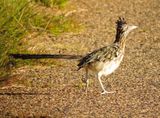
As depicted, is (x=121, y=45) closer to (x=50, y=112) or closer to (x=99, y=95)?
(x=99, y=95)

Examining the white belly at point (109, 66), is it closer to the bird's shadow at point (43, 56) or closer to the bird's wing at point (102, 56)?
the bird's wing at point (102, 56)

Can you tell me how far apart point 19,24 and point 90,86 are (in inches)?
65.8

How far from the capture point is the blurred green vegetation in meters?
9.02

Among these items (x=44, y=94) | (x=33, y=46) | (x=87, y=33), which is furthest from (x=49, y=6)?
(x=44, y=94)

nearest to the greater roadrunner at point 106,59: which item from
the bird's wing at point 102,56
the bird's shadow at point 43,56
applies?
the bird's wing at point 102,56

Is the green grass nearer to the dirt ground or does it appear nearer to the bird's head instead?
the dirt ground

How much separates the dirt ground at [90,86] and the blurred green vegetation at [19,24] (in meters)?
0.27

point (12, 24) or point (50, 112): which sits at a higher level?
point (12, 24)

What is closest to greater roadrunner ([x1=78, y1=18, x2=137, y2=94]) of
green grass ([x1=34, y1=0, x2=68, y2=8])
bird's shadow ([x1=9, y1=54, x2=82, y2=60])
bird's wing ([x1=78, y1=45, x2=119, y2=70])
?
bird's wing ([x1=78, y1=45, x2=119, y2=70])

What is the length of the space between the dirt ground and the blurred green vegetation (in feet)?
0.90

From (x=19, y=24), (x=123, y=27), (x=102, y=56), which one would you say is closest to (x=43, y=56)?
(x=102, y=56)

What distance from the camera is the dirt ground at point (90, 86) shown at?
26.5 feet

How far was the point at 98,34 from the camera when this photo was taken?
1153cm

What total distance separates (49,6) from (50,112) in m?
5.02
